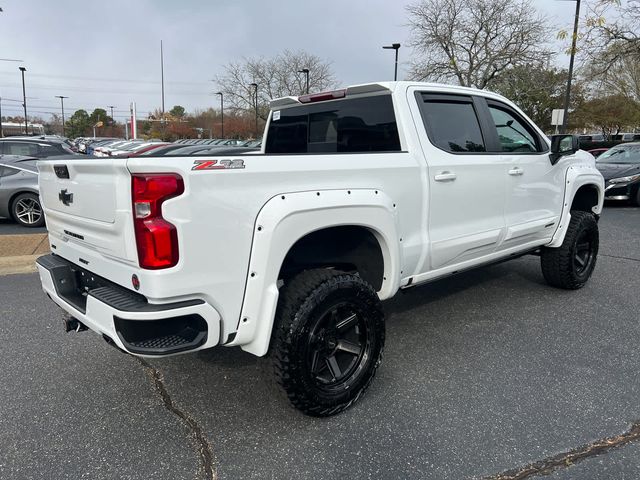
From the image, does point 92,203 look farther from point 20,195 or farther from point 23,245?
point 20,195

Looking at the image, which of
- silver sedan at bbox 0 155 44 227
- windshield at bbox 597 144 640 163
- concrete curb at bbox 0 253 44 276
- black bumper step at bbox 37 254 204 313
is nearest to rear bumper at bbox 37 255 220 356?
black bumper step at bbox 37 254 204 313

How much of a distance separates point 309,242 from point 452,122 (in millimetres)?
1582

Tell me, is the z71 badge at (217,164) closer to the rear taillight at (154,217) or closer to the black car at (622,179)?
the rear taillight at (154,217)

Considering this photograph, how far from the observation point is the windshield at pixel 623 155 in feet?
41.4

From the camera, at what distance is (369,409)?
9.76ft

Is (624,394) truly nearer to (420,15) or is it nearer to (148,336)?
(148,336)

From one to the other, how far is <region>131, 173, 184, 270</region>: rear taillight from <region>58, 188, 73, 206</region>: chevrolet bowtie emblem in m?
0.76

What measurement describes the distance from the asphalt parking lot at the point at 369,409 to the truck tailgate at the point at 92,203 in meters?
1.03

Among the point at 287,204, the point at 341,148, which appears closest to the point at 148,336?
the point at 287,204

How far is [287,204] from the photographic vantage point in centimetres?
250

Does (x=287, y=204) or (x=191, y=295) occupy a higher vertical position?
(x=287, y=204)

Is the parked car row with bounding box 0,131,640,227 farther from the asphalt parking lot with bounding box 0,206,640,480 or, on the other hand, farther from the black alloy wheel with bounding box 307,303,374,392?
the black alloy wheel with bounding box 307,303,374,392

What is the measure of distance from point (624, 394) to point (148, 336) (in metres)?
2.89

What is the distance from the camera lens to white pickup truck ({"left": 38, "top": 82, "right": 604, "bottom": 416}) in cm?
224
